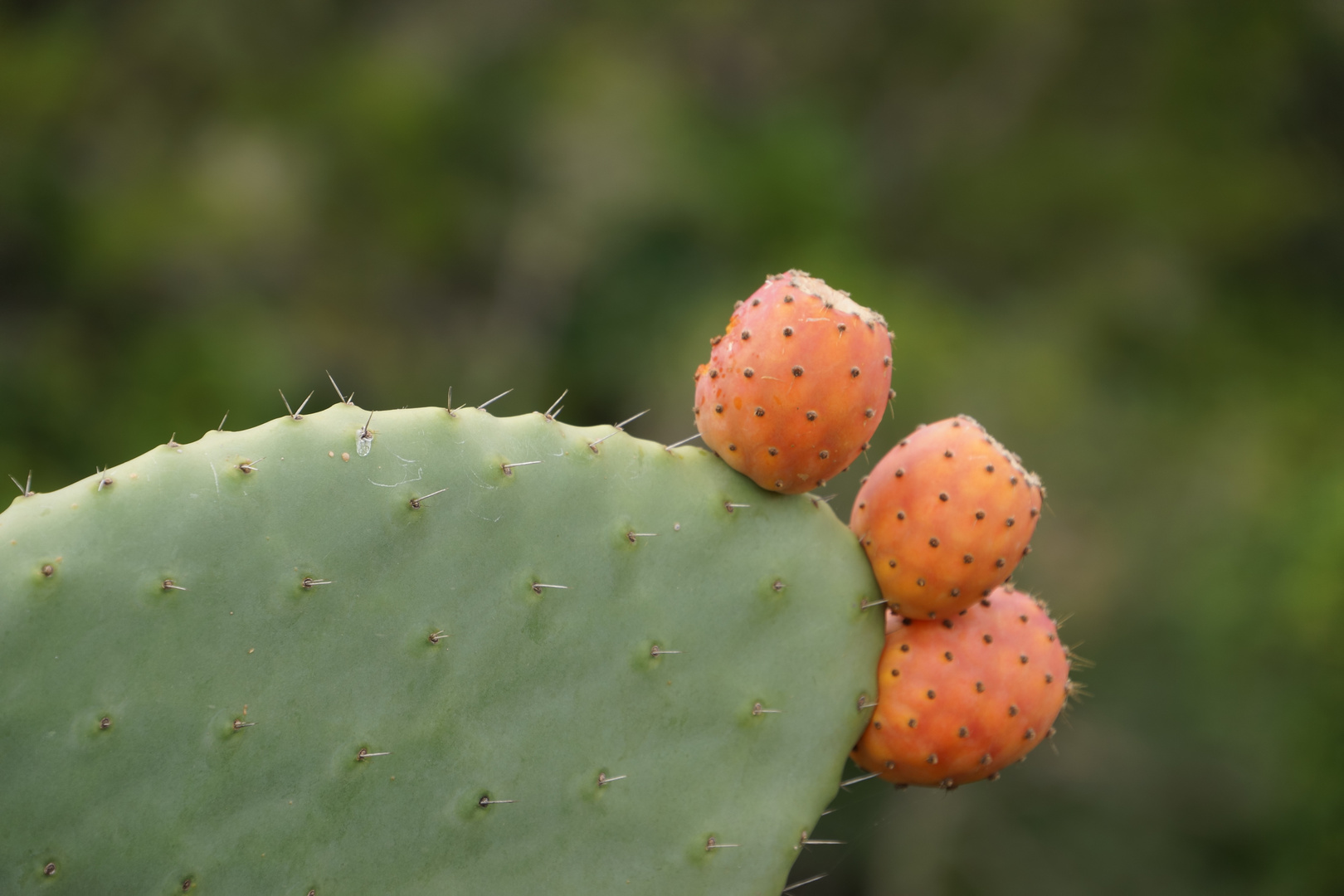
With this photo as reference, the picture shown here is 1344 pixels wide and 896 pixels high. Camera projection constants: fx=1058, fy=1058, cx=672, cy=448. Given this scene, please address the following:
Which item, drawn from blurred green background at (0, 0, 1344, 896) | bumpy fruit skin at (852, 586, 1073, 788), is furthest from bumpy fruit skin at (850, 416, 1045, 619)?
blurred green background at (0, 0, 1344, 896)

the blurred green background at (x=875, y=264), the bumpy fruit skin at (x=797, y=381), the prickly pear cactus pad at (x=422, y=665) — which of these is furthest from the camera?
the blurred green background at (x=875, y=264)

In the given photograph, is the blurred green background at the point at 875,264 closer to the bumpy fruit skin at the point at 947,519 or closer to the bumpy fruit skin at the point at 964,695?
the bumpy fruit skin at the point at 964,695

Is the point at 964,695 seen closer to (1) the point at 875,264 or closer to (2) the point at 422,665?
(2) the point at 422,665

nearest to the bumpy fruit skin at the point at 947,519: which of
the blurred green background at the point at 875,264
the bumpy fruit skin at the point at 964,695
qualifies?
the bumpy fruit skin at the point at 964,695

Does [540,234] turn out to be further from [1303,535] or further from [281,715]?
[281,715]

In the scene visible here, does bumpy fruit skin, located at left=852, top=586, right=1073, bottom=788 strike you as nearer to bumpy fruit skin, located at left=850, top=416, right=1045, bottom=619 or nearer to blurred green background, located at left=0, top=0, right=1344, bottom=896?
bumpy fruit skin, located at left=850, top=416, right=1045, bottom=619

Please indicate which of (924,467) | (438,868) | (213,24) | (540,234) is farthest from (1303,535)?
(213,24)
